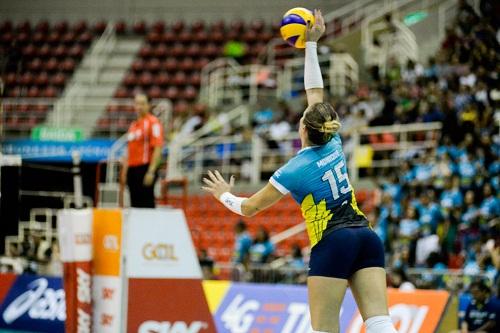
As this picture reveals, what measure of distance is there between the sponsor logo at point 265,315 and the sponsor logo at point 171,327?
68 cm

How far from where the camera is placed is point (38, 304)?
11.2 meters

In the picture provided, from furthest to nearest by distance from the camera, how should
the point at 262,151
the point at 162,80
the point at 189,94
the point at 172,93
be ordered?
the point at 162,80 → the point at 172,93 → the point at 189,94 → the point at 262,151

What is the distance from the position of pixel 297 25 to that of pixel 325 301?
216cm

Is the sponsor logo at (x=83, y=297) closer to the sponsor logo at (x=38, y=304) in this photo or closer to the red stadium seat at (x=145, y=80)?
the sponsor logo at (x=38, y=304)

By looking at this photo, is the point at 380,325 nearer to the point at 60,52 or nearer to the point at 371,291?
the point at 371,291

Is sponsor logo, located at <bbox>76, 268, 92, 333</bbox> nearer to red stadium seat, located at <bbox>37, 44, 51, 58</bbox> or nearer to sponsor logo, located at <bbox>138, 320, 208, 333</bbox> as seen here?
sponsor logo, located at <bbox>138, 320, 208, 333</bbox>

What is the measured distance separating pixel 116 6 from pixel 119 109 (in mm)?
5974

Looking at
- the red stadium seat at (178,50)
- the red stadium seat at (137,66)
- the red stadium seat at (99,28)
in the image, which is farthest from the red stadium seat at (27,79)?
the red stadium seat at (178,50)

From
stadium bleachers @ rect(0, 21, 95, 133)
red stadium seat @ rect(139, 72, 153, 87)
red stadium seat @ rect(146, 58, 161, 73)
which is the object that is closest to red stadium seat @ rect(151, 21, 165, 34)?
red stadium seat @ rect(146, 58, 161, 73)

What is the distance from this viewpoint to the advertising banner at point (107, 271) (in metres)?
8.80

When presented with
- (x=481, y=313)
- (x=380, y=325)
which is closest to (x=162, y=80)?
(x=481, y=313)

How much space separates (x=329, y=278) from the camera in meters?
5.49

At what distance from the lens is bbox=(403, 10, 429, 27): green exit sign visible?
2309 centimetres

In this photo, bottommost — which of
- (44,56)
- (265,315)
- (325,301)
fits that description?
(265,315)
